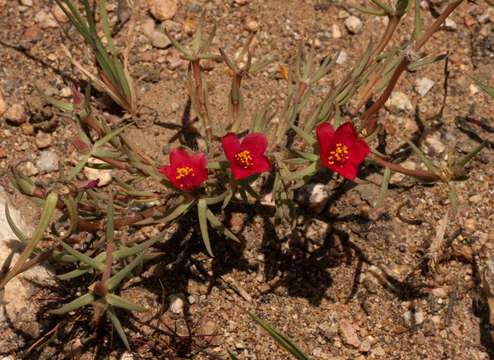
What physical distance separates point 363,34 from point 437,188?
3.30ft

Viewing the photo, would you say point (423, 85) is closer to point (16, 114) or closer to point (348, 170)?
point (348, 170)

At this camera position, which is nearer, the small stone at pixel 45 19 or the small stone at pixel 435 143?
the small stone at pixel 435 143

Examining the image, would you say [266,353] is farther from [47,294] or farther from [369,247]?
[47,294]

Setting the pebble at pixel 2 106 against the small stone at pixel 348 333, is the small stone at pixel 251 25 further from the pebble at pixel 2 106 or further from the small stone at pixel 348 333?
the small stone at pixel 348 333

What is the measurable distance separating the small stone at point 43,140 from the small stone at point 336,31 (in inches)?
66.5

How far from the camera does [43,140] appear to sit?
3.00 m

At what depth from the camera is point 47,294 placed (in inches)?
105

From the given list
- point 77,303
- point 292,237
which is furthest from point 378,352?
point 77,303

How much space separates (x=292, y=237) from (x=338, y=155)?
76 cm

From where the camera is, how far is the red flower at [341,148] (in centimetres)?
222

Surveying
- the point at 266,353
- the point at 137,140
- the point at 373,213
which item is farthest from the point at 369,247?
the point at 137,140

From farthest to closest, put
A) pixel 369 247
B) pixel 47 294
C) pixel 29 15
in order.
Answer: pixel 29 15 → pixel 369 247 → pixel 47 294

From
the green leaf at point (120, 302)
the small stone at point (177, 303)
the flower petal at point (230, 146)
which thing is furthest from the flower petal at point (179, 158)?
the small stone at point (177, 303)

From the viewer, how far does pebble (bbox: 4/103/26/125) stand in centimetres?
300
